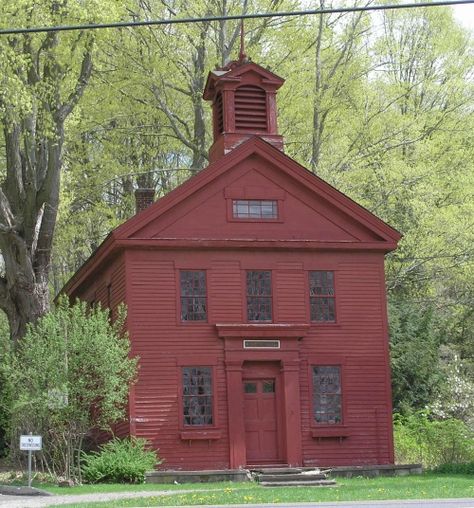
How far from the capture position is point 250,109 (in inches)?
1147

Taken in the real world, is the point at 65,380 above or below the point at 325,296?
below

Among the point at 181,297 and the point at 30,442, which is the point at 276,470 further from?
the point at 30,442

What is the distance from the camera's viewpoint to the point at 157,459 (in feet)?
83.9

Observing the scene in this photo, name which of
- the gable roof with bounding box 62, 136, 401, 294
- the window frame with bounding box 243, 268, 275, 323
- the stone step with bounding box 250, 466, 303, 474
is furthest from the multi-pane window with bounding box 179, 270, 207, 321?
the stone step with bounding box 250, 466, 303, 474

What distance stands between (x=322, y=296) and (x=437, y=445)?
4.63m

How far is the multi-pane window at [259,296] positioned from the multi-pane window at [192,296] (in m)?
1.13

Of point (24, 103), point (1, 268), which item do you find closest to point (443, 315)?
point (1, 268)

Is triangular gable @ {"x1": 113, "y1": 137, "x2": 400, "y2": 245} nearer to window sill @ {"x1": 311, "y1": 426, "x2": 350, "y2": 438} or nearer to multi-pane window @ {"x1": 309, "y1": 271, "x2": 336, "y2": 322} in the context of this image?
multi-pane window @ {"x1": 309, "y1": 271, "x2": 336, "y2": 322}

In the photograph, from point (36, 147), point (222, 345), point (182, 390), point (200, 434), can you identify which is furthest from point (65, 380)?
point (36, 147)

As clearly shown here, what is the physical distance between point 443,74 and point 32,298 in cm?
2248

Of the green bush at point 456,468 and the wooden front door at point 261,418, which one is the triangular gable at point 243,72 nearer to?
the wooden front door at point 261,418

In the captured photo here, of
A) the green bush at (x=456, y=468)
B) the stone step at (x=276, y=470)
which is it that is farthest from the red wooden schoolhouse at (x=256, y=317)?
the green bush at (x=456, y=468)

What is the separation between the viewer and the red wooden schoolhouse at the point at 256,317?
26172mm

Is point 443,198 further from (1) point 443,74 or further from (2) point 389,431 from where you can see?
(2) point 389,431
